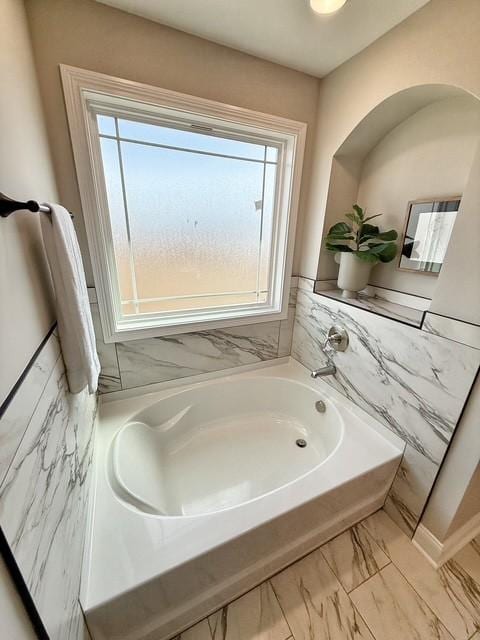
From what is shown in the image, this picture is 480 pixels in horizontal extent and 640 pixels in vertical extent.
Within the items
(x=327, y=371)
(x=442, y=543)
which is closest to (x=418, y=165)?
(x=327, y=371)

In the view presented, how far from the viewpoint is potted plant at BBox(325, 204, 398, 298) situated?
144 centimetres

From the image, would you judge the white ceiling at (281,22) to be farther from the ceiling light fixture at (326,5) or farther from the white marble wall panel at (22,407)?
the white marble wall panel at (22,407)

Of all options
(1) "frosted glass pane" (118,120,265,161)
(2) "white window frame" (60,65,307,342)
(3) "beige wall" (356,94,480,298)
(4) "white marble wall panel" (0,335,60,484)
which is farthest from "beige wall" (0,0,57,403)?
(3) "beige wall" (356,94,480,298)

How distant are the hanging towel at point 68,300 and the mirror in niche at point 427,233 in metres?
1.63

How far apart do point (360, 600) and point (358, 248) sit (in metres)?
1.75

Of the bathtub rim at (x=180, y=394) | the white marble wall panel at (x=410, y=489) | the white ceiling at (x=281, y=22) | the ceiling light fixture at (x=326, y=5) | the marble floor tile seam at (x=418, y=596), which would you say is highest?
the white ceiling at (x=281, y=22)

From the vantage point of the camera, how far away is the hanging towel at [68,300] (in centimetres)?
73

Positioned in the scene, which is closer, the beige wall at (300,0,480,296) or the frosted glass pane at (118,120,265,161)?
the beige wall at (300,0,480,296)

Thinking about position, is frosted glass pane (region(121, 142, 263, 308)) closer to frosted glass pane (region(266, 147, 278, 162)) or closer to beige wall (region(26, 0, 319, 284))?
frosted glass pane (region(266, 147, 278, 162))

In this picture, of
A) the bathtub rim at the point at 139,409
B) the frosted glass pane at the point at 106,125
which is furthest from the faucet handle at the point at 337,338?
the frosted glass pane at the point at 106,125

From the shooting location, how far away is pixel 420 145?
4.55 ft

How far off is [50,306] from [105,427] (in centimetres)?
91

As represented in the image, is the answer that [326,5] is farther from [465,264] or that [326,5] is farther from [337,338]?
[337,338]

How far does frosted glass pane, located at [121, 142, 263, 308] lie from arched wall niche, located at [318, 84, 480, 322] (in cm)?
55
